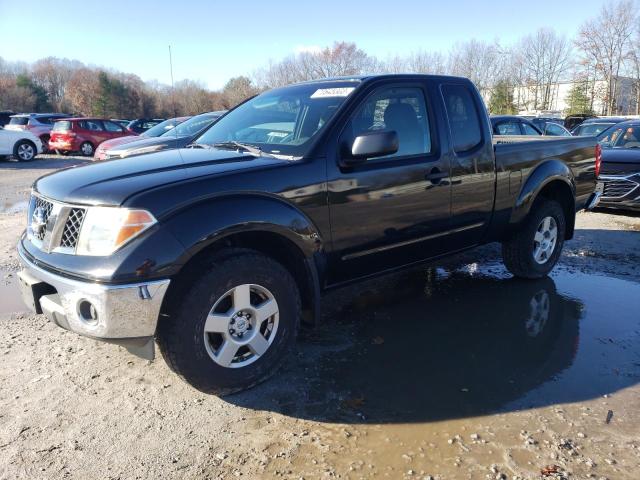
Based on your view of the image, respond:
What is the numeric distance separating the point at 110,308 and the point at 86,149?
1999 cm

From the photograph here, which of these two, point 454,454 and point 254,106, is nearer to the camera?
point 454,454

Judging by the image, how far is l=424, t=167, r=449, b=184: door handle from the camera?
390cm

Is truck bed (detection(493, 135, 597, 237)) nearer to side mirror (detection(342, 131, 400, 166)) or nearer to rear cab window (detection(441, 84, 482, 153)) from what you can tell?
rear cab window (detection(441, 84, 482, 153))

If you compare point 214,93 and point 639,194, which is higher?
point 214,93

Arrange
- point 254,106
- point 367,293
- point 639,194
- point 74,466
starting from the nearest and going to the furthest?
point 74,466 → point 254,106 → point 367,293 → point 639,194

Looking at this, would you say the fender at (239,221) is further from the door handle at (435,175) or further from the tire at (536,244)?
the tire at (536,244)

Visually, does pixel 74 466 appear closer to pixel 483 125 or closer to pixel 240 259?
pixel 240 259

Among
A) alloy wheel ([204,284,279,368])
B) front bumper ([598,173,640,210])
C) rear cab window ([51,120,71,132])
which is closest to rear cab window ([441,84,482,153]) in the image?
alloy wheel ([204,284,279,368])


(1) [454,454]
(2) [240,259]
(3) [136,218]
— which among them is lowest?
(1) [454,454]

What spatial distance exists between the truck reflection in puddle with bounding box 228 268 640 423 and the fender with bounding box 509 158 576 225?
0.78 meters

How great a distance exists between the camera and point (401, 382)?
129 inches

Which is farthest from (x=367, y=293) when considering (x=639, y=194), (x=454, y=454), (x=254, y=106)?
(x=639, y=194)

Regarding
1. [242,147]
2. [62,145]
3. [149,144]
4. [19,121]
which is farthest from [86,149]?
[242,147]

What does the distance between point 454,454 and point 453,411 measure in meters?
0.40
